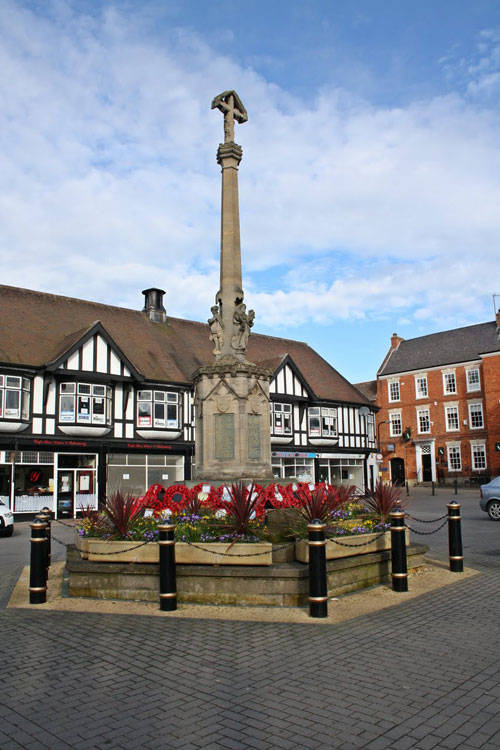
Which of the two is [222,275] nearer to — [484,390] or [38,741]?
[38,741]

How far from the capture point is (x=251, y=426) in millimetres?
13141

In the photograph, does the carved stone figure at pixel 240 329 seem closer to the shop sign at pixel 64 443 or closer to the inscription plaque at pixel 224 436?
the inscription plaque at pixel 224 436

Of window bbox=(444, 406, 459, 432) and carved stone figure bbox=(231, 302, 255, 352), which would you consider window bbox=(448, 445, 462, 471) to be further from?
carved stone figure bbox=(231, 302, 255, 352)

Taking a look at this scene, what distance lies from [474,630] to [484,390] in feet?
138

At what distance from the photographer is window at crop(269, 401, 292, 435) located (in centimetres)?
3591

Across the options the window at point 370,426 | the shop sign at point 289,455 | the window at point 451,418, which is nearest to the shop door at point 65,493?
the shop sign at point 289,455

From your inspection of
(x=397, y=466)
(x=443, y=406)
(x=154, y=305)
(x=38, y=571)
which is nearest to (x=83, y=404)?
(x=154, y=305)

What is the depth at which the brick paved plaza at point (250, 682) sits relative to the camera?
418 centimetres

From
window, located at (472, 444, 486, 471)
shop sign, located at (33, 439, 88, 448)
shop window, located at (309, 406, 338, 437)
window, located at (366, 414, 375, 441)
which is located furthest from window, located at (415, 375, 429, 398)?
shop sign, located at (33, 439, 88, 448)

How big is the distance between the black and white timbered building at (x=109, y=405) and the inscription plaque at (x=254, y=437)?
44.2 ft

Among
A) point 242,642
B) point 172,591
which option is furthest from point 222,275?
point 242,642

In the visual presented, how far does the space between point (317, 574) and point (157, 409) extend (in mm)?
25041

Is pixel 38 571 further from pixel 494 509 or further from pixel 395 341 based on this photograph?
pixel 395 341

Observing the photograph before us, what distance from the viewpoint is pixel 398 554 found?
28.9ft
